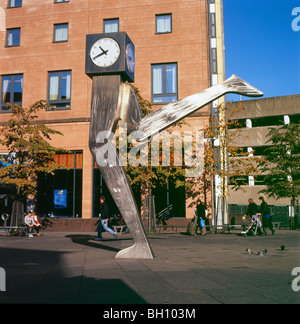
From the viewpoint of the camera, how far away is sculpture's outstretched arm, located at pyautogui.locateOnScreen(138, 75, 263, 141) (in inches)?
310

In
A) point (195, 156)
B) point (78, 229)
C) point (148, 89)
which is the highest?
point (148, 89)

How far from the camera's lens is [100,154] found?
8.24m

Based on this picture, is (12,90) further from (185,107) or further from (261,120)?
(261,120)

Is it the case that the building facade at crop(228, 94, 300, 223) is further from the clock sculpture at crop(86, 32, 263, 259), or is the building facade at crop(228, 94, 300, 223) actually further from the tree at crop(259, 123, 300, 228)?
the clock sculpture at crop(86, 32, 263, 259)

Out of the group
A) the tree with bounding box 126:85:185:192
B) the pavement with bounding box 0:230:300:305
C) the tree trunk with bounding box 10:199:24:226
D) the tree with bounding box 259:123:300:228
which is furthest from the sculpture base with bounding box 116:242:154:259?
the tree with bounding box 259:123:300:228

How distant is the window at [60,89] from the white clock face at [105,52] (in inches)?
487

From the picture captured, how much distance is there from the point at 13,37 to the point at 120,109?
55.3 feet

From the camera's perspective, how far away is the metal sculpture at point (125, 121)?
8070 millimetres

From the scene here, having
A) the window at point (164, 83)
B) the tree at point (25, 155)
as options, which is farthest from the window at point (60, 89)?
the window at point (164, 83)

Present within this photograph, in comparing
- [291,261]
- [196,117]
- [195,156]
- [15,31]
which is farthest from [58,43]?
[291,261]

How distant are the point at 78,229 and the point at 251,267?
13.4 meters

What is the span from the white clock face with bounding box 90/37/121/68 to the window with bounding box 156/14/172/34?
12.5 metres

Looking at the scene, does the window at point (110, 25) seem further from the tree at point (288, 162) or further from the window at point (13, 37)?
the tree at point (288, 162)

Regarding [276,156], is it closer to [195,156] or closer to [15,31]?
[195,156]
